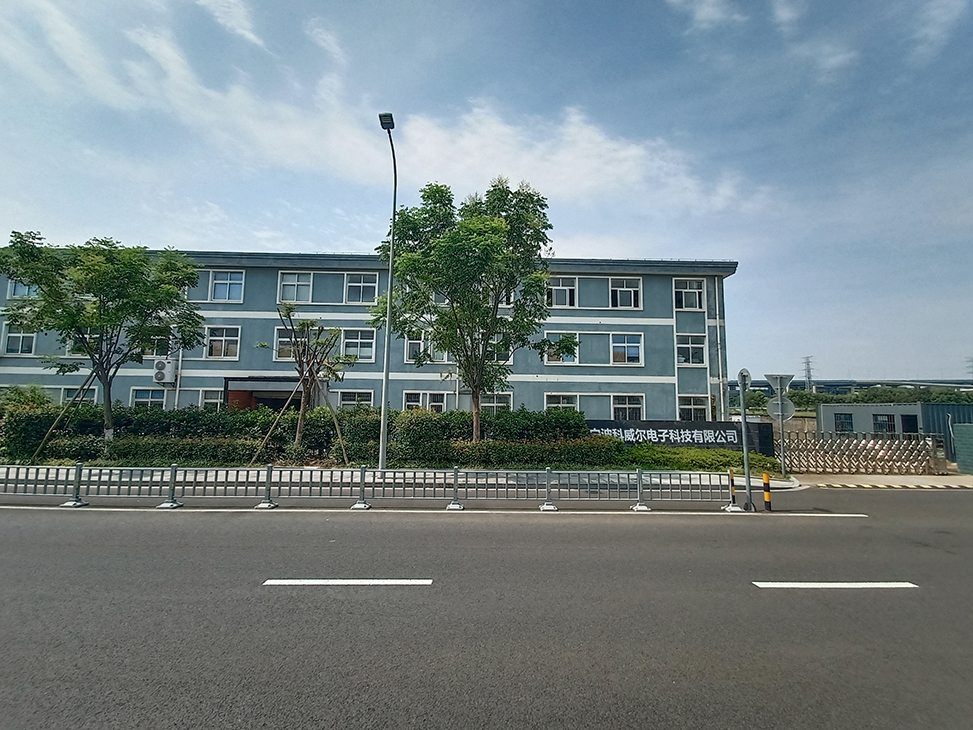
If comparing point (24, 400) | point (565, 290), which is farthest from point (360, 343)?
point (24, 400)

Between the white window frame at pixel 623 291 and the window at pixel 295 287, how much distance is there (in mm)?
16243

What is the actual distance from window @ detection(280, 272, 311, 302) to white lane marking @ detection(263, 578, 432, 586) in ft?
77.0

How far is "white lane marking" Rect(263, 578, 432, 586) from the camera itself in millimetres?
6117

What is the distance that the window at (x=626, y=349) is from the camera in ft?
88.8

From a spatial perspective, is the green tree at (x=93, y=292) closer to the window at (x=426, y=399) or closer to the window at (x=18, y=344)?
the window at (x=18, y=344)

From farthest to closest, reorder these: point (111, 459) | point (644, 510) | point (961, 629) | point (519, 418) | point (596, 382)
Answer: point (596, 382)
point (519, 418)
point (111, 459)
point (644, 510)
point (961, 629)

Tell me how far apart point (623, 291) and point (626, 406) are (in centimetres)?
619

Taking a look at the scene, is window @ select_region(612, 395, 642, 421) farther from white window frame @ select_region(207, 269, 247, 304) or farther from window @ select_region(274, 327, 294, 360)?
white window frame @ select_region(207, 269, 247, 304)

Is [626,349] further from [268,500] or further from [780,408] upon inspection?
[268,500]

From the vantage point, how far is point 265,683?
3.85 meters

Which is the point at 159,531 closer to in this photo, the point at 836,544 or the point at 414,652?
the point at 414,652

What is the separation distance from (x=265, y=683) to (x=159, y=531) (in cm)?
632

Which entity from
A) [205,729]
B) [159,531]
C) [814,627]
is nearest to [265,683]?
[205,729]

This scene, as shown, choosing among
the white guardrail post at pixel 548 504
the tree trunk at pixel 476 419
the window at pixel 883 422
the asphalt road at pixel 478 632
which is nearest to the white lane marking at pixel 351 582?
the asphalt road at pixel 478 632
